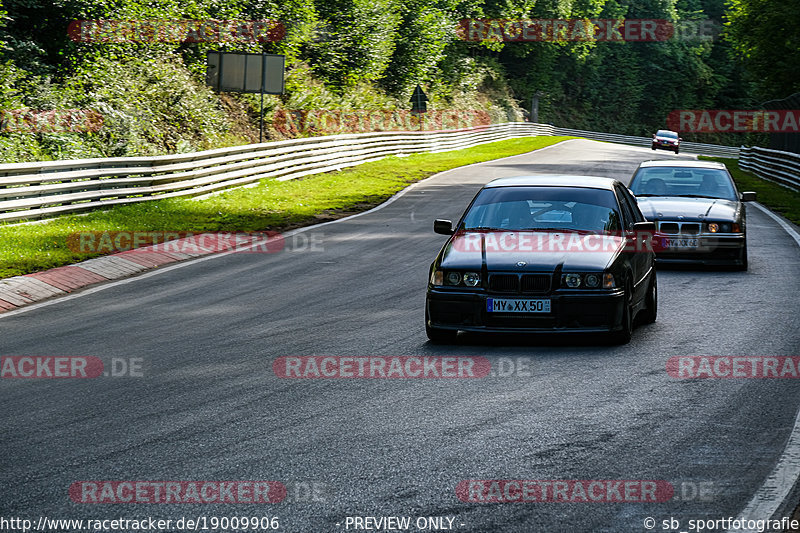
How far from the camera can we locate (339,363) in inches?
317

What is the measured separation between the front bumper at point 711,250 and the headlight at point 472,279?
19.9 ft

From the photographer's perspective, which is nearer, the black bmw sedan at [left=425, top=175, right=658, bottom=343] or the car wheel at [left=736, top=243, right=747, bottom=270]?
the black bmw sedan at [left=425, top=175, right=658, bottom=343]

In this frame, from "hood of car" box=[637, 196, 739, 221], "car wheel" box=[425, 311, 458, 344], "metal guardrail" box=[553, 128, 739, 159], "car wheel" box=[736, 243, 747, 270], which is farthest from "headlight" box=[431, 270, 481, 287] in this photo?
"metal guardrail" box=[553, 128, 739, 159]

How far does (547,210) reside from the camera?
386 inches

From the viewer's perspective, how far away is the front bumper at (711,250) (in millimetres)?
13812

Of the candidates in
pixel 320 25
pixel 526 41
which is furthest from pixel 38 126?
pixel 526 41

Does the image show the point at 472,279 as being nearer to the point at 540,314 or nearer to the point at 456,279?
the point at 456,279

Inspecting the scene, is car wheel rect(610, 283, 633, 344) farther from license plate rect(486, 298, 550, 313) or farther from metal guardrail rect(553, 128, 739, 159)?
metal guardrail rect(553, 128, 739, 159)

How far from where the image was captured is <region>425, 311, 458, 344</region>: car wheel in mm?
8930

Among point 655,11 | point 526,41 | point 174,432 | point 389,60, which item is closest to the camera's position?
point 174,432

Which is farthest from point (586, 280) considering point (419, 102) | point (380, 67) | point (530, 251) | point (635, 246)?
point (380, 67)

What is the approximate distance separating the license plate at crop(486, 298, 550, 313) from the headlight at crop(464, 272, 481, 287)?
0.65 ft

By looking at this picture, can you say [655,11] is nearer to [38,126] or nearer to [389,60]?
[389,60]

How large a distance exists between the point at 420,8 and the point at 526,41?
26121 millimetres
